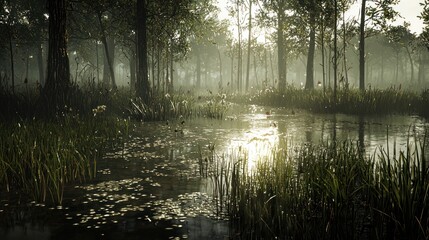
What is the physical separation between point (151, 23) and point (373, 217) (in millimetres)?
16374

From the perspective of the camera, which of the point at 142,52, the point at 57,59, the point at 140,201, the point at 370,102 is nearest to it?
the point at 140,201

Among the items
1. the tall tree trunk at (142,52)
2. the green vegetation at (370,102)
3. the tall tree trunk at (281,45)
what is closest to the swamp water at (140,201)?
the green vegetation at (370,102)

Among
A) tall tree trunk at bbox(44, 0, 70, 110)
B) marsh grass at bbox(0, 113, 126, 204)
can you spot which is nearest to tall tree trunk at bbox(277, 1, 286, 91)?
tall tree trunk at bbox(44, 0, 70, 110)

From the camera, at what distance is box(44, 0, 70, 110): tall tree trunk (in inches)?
447

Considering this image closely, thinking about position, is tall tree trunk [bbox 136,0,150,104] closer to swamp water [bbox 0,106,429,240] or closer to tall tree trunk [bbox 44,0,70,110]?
tall tree trunk [bbox 44,0,70,110]

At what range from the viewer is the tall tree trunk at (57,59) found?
447 inches

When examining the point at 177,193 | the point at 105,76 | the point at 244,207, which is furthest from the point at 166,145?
the point at 105,76

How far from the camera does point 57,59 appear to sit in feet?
38.3

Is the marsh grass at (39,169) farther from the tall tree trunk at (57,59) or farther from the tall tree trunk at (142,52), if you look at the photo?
the tall tree trunk at (142,52)

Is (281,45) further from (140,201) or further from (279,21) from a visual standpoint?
(140,201)

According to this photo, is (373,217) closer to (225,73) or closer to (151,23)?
(151,23)

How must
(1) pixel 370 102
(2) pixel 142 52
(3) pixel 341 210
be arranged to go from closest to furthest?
1. (3) pixel 341 210
2. (1) pixel 370 102
3. (2) pixel 142 52

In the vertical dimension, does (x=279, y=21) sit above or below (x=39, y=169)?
above

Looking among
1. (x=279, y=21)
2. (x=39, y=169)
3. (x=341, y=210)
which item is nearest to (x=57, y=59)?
(x=39, y=169)
